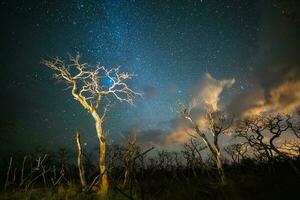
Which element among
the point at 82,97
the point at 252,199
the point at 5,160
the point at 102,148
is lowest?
the point at 252,199

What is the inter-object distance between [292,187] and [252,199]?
419 centimetres

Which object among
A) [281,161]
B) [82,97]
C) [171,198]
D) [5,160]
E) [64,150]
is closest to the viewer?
[171,198]

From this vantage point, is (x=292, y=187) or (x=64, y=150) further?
(x=64, y=150)

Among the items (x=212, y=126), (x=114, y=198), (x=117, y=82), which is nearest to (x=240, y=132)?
(x=212, y=126)

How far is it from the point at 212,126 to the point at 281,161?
21367 mm

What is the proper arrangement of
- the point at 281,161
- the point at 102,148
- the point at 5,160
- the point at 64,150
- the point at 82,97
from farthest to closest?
the point at 64,150
the point at 5,160
the point at 281,161
the point at 82,97
the point at 102,148

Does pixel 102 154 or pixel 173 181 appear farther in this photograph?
pixel 173 181

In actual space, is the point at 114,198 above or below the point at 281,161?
below

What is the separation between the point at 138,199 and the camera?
1524 cm

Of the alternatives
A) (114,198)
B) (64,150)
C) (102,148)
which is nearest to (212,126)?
(102,148)

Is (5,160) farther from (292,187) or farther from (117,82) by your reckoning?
(292,187)

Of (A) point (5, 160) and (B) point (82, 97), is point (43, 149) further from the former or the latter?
(B) point (82, 97)

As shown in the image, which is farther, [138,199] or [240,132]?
[240,132]

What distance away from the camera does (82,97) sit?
2122 centimetres
